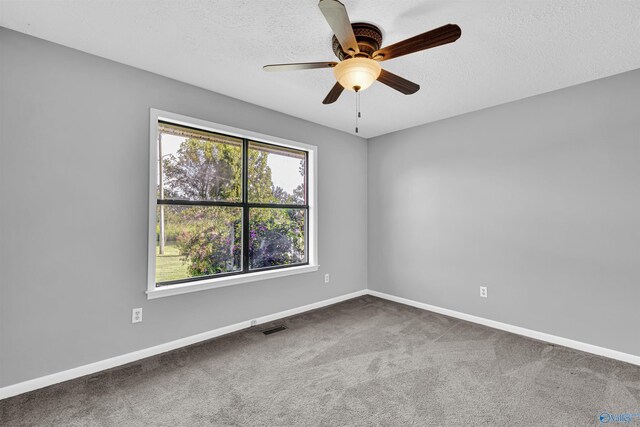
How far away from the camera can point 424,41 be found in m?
1.60

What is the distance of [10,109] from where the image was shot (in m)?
2.02

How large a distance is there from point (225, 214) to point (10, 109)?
174 cm

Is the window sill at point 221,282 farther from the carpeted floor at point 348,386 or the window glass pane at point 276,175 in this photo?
the window glass pane at point 276,175

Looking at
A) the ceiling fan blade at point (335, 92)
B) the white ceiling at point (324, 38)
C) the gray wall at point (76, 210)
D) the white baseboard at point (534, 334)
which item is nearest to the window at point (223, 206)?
the gray wall at point (76, 210)

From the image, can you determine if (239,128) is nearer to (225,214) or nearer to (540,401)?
(225,214)

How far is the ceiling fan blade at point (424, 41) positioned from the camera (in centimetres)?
149

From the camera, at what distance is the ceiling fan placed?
5.03 ft

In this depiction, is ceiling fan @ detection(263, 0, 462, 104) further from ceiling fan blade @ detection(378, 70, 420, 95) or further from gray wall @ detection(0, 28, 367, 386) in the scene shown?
gray wall @ detection(0, 28, 367, 386)

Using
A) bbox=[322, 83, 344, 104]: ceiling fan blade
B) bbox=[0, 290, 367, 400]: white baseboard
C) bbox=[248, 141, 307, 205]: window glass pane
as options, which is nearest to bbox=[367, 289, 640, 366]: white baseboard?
bbox=[0, 290, 367, 400]: white baseboard

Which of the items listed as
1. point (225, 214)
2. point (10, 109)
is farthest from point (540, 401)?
point (10, 109)

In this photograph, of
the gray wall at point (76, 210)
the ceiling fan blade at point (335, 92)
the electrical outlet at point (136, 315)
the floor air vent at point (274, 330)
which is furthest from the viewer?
the floor air vent at point (274, 330)

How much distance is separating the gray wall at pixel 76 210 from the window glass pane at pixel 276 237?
74 cm

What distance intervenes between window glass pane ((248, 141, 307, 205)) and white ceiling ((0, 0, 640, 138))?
729mm

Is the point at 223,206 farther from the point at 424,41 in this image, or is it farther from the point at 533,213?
the point at 533,213
